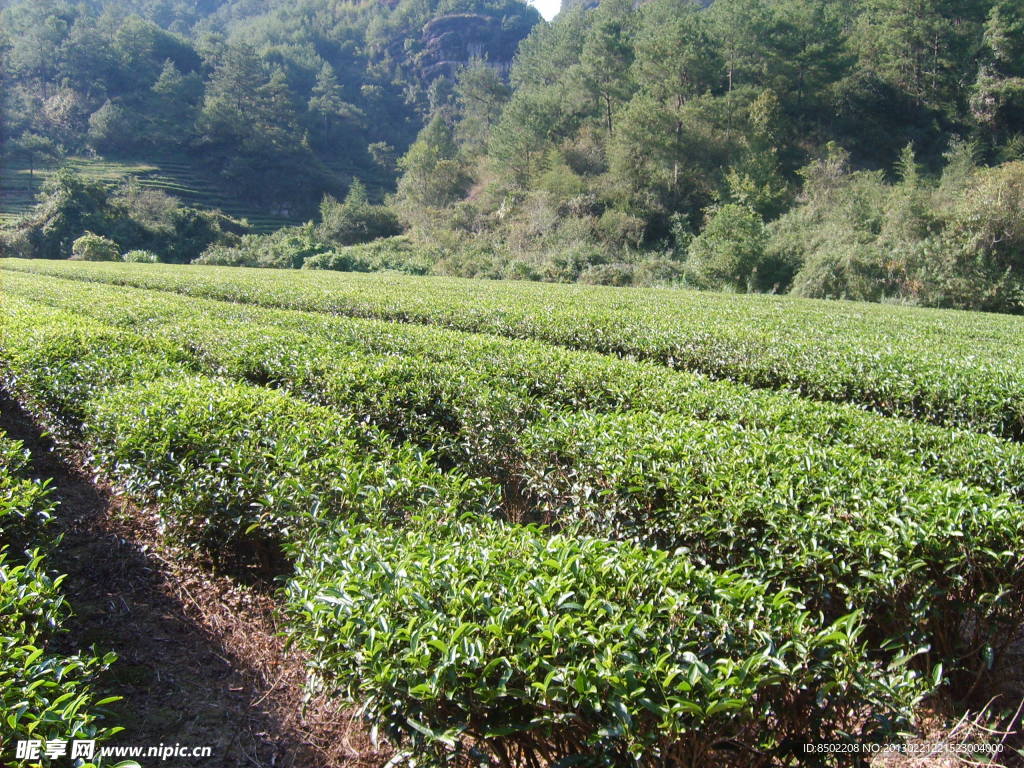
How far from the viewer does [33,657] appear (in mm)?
2115

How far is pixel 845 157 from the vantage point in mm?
36406

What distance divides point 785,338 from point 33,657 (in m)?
9.55

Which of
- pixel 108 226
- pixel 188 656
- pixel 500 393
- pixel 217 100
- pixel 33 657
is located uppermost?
pixel 217 100

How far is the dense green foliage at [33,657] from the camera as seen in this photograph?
189cm

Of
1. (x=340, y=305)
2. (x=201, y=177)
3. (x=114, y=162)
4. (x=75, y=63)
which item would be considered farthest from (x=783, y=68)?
(x=75, y=63)

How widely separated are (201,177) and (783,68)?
192ft

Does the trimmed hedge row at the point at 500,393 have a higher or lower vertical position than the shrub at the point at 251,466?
higher

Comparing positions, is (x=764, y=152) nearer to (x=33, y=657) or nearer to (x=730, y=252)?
(x=730, y=252)

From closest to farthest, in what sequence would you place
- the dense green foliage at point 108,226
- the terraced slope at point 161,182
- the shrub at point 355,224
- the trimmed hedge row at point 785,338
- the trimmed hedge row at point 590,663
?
the trimmed hedge row at point 590,663
the trimmed hedge row at point 785,338
the dense green foliage at point 108,226
the terraced slope at point 161,182
the shrub at point 355,224

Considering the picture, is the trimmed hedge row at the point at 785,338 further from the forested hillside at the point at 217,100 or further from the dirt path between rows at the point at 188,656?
the forested hillside at the point at 217,100

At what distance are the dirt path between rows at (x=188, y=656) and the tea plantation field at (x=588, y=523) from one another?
43 centimetres

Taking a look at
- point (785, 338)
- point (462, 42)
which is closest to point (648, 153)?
point (785, 338)

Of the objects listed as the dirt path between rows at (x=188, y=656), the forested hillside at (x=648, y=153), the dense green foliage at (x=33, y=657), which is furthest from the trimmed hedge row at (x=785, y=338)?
the forested hillside at (x=648, y=153)

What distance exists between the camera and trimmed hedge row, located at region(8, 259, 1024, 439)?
6547mm
